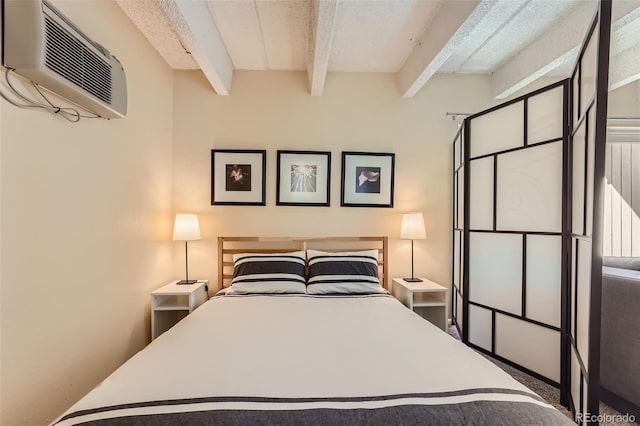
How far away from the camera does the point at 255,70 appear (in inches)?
122

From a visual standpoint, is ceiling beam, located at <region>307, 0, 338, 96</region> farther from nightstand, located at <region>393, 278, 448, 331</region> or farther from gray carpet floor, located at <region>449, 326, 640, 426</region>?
gray carpet floor, located at <region>449, 326, 640, 426</region>

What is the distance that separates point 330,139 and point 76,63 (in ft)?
6.86

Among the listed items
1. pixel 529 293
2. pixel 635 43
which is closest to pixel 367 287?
pixel 529 293

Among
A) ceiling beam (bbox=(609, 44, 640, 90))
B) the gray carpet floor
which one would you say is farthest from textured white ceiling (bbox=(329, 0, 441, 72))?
the gray carpet floor

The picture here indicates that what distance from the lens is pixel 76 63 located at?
155 centimetres

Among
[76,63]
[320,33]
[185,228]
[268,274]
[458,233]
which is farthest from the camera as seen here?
[458,233]

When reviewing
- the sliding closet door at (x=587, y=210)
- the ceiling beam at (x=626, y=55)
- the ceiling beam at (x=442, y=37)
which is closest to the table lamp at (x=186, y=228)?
the ceiling beam at (x=442, y=37)

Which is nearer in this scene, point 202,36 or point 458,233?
point 202,36

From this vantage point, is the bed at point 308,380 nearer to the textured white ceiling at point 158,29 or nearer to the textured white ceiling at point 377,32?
the textured white ceiling at point 158,29

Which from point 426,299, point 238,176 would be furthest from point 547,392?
point 238,176

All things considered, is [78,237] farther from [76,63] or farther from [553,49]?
[553,49]

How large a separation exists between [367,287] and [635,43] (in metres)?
2.91

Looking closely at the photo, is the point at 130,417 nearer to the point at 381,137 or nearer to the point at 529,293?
the point at 529,293

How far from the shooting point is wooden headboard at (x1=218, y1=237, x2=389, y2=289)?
3016mm
